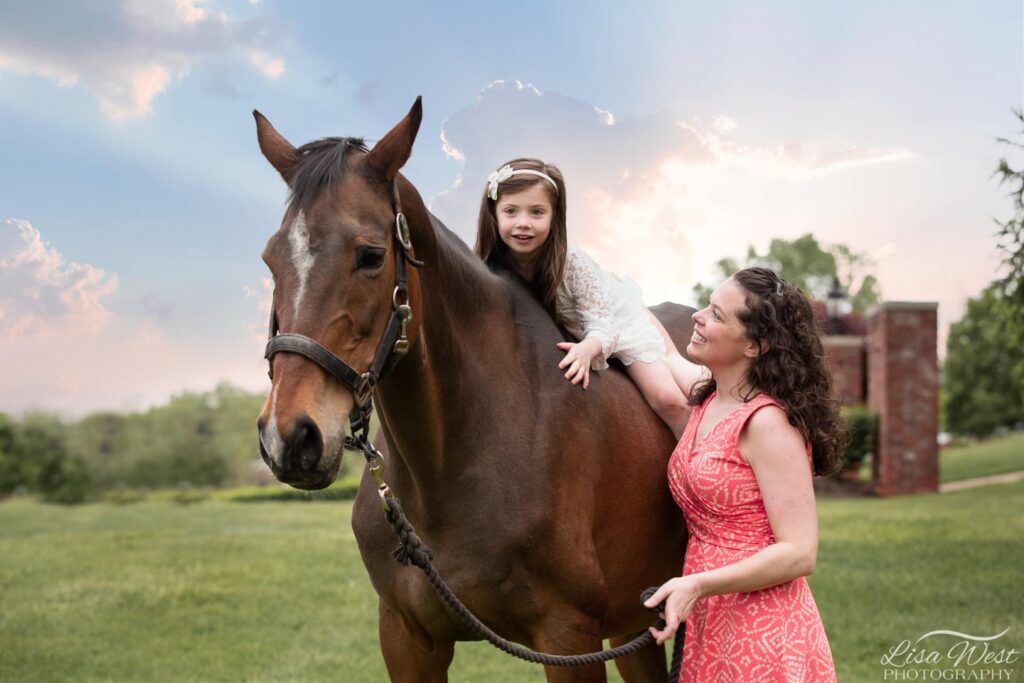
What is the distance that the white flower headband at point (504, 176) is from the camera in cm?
338

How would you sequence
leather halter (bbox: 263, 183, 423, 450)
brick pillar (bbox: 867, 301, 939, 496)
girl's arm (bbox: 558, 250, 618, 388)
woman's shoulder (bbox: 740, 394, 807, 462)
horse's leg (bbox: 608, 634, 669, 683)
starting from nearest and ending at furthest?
leather halter (bbox: 263, 183, 423, 450)
woman's shoulder (bbox: 740, 394, 807, 462)
girl's arm (bbox: 558, 250, 618, 388)
horse's leg (bbox: 608, 634, 669, 683)
brick pillar (bbox: 867, 301, 939, 496)

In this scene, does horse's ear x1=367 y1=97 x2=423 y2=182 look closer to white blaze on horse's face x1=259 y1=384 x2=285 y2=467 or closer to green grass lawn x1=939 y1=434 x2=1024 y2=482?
white blaze on horse's face x1=259 y1=384 x2=285 y2=467

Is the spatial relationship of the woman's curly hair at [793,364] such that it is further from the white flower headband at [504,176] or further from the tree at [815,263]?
the tree at [815,263]

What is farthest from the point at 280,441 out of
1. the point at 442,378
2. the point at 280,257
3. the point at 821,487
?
the point at 821,487

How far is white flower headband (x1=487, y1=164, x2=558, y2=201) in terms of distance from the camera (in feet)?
11.1

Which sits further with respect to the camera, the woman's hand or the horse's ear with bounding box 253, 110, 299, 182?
the woman's hand

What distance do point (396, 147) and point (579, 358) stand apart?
108 centimetres

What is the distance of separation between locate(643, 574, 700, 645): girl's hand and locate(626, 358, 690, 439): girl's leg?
1187 millimetres

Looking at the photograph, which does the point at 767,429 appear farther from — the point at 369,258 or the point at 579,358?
the point at 369,258

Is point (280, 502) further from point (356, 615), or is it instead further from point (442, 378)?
point (442, 378)

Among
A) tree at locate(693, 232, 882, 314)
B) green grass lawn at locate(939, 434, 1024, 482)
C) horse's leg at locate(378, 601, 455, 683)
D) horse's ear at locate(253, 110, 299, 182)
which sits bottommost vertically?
horse's leg at locate(378, 601, 455, 683)

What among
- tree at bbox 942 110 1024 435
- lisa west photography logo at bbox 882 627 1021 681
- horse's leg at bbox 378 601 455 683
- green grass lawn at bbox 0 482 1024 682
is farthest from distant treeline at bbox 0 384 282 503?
tree at bbox 942 110 1024 435

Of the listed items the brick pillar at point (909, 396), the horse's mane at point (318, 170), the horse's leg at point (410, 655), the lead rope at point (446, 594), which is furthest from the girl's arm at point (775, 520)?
the brick pillar at point (909, 396)

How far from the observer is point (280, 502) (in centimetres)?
1775
